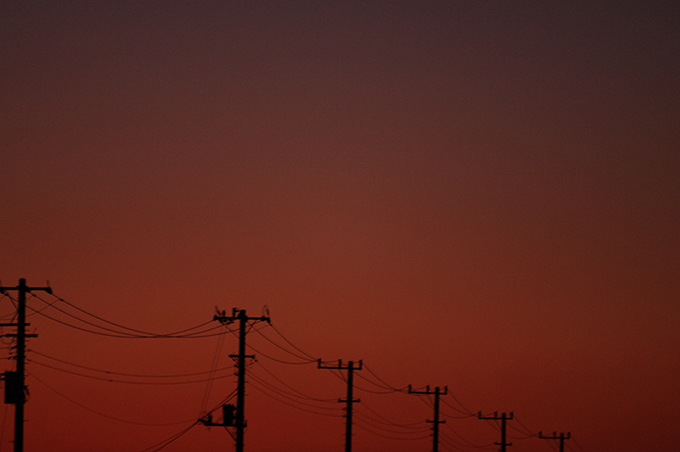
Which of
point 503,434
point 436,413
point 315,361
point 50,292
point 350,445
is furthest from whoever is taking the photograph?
point 503,434

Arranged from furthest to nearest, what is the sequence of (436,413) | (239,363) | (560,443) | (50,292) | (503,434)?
(560,443) < (503,434) < (436,413) < (239,363) < (50,292)

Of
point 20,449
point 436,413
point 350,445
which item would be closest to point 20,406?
point 20,449

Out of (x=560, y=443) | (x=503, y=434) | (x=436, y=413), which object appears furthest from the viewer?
(x=560, y=443)

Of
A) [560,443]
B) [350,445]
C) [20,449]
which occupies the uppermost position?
[20,449]

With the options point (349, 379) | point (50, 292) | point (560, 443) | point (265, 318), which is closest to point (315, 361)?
point (349, 379)

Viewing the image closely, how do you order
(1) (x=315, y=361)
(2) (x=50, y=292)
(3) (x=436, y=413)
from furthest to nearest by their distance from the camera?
(3) (x=436, y=413), (1) (x=315, y=361), (2) (x=50, y=292)

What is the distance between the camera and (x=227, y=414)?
73.4 meters

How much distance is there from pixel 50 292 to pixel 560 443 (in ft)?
301

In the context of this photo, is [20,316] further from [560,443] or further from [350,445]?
[560,443]

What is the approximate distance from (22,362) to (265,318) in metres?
21.2

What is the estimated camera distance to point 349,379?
285 ft

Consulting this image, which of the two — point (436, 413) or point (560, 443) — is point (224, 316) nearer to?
point (436, 413)

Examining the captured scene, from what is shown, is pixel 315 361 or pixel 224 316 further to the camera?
pixel 315 361

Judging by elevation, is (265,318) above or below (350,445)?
above
